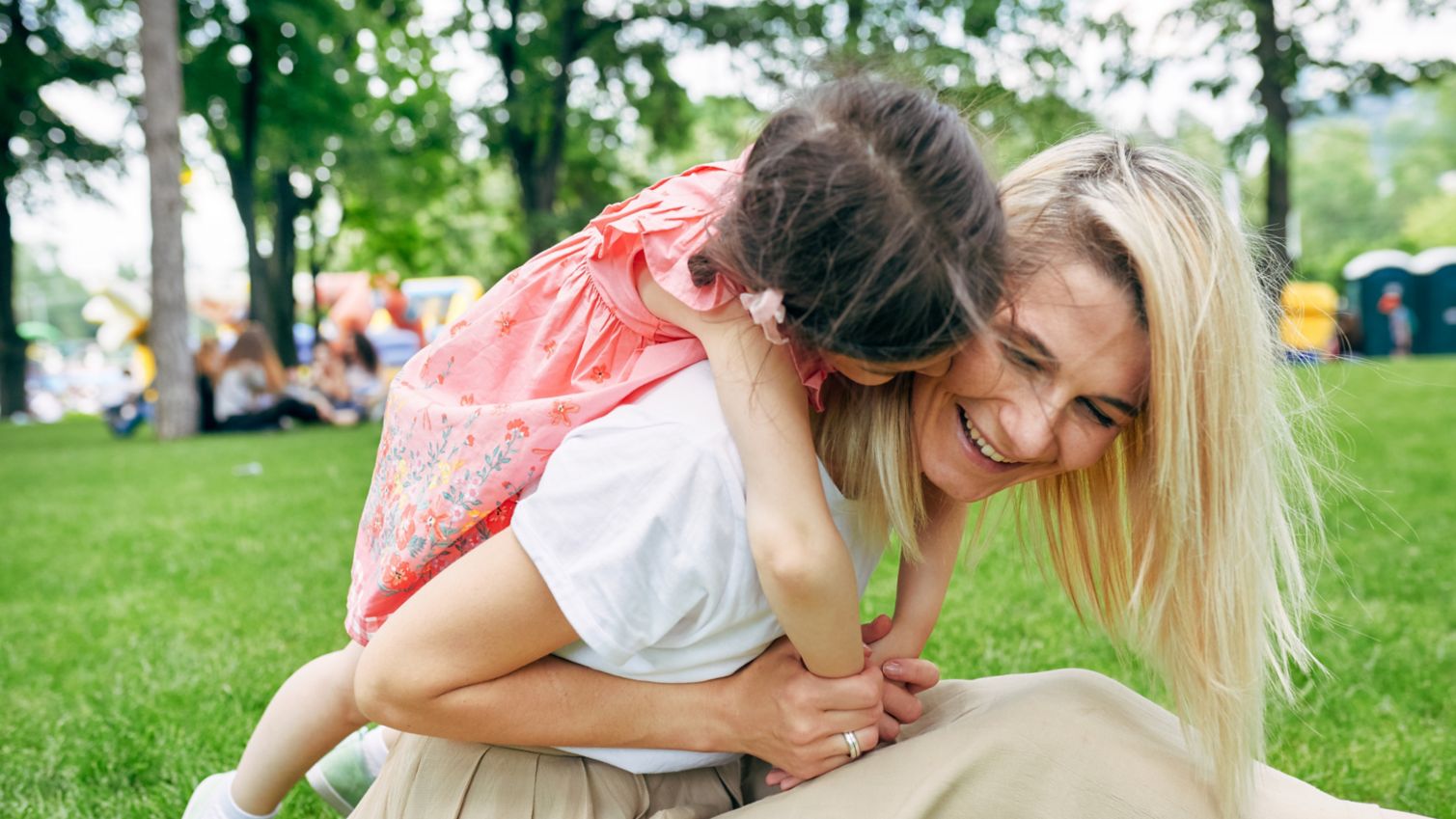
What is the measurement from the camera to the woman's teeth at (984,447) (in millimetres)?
1700

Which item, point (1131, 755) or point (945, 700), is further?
point (945, 700)

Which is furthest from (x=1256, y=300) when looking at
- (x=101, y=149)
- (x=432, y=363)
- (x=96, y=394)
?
(x=96, y=394)

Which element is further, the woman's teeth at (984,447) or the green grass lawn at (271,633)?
the green grass lawn at (271,633)

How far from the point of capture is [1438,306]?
26969 mm

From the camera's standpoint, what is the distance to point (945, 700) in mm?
1941

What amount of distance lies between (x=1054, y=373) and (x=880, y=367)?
248mm

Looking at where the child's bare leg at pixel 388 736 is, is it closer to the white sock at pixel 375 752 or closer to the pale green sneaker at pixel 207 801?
the white sock at pixel 375 752

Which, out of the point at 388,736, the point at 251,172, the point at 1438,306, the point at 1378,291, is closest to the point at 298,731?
the point at 388,736

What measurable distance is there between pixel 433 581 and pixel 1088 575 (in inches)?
41.0

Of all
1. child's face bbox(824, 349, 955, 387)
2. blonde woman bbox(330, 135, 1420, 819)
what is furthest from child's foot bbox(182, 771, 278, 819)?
child's face bbox(824, 349, 955, 387)

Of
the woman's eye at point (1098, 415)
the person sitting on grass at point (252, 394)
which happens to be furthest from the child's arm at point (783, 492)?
the person sitting on grass at point (252, 394)

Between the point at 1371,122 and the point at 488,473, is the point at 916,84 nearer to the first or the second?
the point at 488,473

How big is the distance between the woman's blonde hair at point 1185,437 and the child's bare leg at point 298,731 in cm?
107

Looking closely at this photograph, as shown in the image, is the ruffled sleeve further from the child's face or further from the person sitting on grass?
the person sitting on grass
